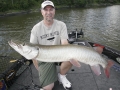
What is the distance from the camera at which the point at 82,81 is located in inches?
161

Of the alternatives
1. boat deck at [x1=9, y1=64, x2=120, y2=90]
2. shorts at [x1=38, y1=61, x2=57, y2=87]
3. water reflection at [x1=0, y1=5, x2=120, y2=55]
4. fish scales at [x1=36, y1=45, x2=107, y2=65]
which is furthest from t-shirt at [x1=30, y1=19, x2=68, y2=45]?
water reflection at [x1=0, y1=5, x2=120, y2=55]

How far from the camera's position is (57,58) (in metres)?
2.95

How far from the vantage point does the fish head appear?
2713mm

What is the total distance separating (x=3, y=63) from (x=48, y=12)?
2.31 metres

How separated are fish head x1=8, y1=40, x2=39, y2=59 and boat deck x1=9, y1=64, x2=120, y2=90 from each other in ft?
4.28

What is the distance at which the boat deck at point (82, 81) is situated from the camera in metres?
3.84

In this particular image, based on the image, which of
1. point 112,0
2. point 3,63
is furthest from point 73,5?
point 3,63

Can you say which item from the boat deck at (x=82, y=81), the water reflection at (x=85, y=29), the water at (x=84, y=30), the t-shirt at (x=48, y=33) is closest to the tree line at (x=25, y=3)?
the water reflection at (x=85, y=29)

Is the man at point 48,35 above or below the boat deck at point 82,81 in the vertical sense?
above

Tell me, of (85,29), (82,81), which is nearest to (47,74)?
(82,81)

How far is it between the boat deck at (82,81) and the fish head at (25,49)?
51.4 inches

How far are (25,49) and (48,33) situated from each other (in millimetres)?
988

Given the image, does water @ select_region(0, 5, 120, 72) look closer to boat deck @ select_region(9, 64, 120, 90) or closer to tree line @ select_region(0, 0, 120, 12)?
boat deck @ select_region(9, 64, 120, 90)

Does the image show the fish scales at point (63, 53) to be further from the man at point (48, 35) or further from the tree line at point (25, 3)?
the tree line at point (25, 3)
